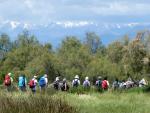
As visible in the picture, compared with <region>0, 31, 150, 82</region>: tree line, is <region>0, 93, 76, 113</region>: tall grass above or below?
below

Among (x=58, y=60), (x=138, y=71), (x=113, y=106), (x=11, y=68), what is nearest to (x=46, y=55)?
(x=58, y=60)

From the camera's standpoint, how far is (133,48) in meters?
47.0

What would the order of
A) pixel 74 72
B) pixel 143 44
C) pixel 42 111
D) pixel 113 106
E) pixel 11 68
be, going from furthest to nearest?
pixel 11 68
pixel 74 72
pixel 143 44
pixel 113 106
pixel 42 111

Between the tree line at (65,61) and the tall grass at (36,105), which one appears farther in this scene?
the tree line at (65,61)

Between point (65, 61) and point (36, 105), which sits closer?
point (36, 105)

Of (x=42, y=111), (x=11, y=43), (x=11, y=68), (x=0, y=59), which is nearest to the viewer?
(x=42, y=111)

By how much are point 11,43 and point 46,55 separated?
35204 mm

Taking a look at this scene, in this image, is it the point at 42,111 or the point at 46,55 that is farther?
the point at 46,55

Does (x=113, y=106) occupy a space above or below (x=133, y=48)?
below

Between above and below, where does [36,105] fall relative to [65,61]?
below

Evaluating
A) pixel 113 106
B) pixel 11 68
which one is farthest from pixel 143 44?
pixel 11 68

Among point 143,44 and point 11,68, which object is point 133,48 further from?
point 11,68

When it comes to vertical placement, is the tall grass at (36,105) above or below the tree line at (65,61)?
below

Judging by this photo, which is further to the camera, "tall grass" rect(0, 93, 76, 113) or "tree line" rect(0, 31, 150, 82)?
"tree line" rect(0, 31, 150, 82)
